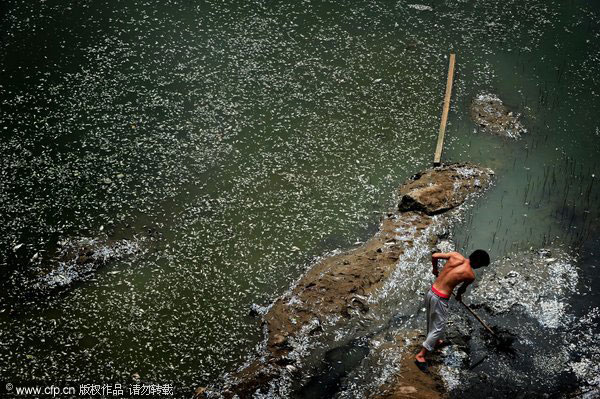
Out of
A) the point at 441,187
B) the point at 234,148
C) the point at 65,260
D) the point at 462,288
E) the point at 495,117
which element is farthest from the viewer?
the point at 495,117

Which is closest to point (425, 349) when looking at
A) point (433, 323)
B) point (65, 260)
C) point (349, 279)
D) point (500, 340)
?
point (433, 323)

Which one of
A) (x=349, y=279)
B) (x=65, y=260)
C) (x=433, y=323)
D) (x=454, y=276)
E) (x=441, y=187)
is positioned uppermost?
(x=454, y=276)

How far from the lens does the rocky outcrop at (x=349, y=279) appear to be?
5.93 m

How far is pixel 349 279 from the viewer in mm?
6707

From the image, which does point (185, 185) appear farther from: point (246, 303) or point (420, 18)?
point (420, 18)

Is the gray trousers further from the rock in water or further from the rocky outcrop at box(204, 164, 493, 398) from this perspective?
the rock in water

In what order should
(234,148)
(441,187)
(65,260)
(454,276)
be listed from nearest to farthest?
1. (454,276)
2. (65,260)
3. (441,187)
4. (234,148)

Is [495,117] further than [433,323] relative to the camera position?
Yes

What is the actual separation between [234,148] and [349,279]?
270cm

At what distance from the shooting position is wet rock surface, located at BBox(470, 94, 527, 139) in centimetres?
883

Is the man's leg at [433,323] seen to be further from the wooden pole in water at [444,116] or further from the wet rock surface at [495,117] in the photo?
the wet rock surface at [495,117]

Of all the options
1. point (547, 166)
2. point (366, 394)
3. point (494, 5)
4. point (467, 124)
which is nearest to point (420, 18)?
point (494, 5)

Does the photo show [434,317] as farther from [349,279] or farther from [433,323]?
[349,279]

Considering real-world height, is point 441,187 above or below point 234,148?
above
